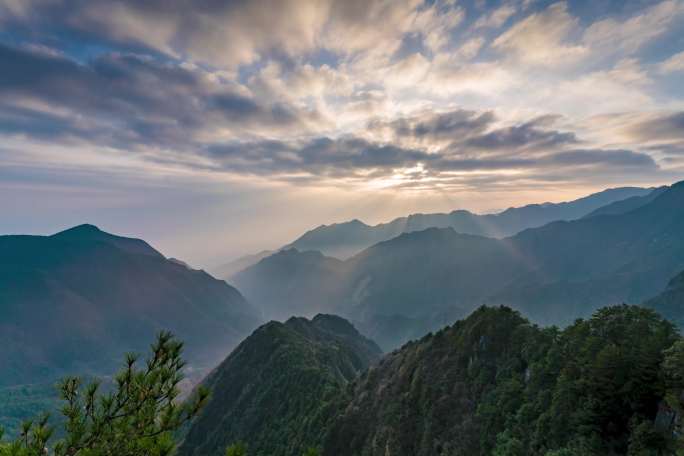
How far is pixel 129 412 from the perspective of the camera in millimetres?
11430

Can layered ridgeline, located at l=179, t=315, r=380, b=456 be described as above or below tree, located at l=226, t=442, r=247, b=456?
below

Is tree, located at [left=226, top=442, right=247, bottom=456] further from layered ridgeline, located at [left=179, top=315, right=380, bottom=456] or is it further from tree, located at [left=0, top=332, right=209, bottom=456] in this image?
layered ridgeline, located at [left=179, top=315, right=380, bottom=456]

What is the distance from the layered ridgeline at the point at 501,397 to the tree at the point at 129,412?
2302 centimetres

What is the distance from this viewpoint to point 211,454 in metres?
95.9

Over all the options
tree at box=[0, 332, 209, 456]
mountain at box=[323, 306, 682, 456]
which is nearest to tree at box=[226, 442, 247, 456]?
tree at box=[0, 332, 209, 456]

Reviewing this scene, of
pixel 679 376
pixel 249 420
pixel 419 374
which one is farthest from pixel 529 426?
pixel 249 420

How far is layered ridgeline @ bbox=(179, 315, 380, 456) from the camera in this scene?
250ft

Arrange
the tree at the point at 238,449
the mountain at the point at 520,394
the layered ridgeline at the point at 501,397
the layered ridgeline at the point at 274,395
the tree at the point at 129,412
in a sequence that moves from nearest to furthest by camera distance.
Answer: the tree at the point at 238,449
the tree at the point at 129,412
the layered ridgeline at the point at 501,397
the mountain at the point at 520,394
the layered ridgeline at the point at 274,395

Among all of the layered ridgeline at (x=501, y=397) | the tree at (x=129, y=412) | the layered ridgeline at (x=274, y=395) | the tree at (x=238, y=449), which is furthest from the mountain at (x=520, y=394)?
the tree at (x=129, y=412)

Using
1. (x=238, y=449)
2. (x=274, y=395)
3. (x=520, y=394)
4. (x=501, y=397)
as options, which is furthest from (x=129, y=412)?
(x=274, y=395)

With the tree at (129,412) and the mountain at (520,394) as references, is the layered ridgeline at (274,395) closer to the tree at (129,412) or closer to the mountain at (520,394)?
the mountain at (520,394)

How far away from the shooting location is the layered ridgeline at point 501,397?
69.7 ft

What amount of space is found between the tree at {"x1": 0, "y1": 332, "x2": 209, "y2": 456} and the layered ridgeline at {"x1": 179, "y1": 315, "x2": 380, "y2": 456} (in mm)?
59741

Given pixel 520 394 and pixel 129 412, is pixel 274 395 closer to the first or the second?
pixel 520 394
